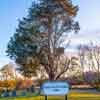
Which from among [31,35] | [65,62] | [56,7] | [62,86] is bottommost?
[62,86]

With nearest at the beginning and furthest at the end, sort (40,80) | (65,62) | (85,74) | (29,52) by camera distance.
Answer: (29,52), (65,62), (40,80), (85,74)

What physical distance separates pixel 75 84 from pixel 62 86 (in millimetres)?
37320

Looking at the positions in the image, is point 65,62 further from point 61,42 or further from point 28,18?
point 28,18

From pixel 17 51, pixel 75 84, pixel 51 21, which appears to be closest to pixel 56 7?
pixel 51 21

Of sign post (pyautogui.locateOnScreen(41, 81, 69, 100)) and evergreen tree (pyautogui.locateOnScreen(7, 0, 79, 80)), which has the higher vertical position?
evergreen tree (pyautogui.locateOnScreen(7, 0, 79, 80))

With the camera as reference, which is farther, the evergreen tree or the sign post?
the evergreen tree

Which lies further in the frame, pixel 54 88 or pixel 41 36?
pixel 41 36

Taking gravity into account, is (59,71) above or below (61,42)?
below

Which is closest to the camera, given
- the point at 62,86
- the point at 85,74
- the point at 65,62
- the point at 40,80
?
the point at 62,86

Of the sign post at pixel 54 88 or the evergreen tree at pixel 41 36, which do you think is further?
the evergreen tree at pixel 41 36

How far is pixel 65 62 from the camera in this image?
3675 cm

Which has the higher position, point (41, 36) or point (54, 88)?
point (41, 36)

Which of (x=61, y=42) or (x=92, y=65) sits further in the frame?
(x=92, y=65)

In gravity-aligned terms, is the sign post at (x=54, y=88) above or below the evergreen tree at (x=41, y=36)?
below
